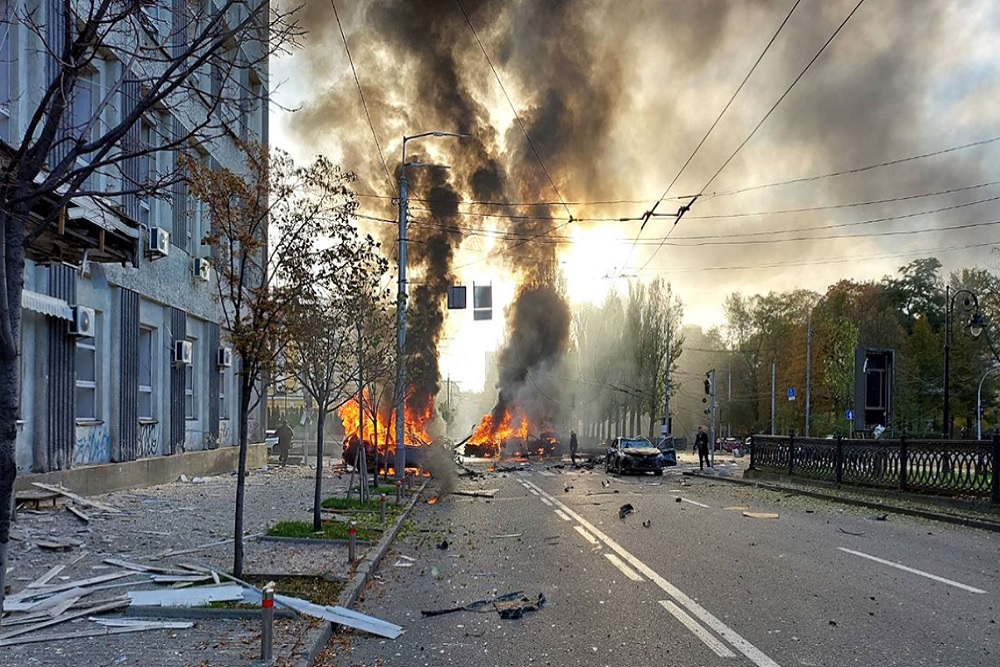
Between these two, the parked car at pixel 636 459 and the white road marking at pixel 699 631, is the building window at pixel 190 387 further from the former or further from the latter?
the white road marking at pixel 699 631

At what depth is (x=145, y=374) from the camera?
1908cm

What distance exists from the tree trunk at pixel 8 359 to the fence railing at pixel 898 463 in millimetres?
15841

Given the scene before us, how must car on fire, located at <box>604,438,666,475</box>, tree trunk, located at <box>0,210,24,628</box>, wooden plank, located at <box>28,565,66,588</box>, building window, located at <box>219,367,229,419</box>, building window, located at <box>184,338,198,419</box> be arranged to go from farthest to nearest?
car on fire, located at <box>604,438,666,475</box> < building window, located at <box>219,367,229,419</box> < building window, located at <box>184,338,198,419</box> < wooden plank, located at <box>28,565,66,588</box> < tree trunk, located at <box>0,210,24,628</box>

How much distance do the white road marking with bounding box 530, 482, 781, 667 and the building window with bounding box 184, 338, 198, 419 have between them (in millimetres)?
14399

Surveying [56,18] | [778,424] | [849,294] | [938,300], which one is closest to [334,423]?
[778,424]

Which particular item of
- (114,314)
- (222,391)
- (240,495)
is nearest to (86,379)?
(114,314)

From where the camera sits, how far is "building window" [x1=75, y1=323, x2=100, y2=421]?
1553 cm

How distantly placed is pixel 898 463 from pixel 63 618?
699 inches

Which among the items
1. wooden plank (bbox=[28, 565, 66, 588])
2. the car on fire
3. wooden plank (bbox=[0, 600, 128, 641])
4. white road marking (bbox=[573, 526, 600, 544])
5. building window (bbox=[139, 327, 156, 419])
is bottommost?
the car on fire

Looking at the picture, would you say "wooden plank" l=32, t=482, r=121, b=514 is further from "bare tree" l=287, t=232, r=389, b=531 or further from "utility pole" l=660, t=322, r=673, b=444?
"utility pole" l=660, t=322, r=673, b=444

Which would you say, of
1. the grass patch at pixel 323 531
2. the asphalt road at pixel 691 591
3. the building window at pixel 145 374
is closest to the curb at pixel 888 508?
the asphalt road at pixel 691 591

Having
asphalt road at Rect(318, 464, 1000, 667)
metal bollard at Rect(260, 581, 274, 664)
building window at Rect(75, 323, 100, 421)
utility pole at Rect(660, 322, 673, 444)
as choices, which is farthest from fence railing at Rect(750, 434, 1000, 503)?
utility pole at Rect(660, 322, 673, 444)

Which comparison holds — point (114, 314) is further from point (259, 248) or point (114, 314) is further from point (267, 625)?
point (267, 625)

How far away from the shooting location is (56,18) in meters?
12.4
